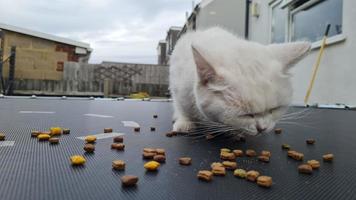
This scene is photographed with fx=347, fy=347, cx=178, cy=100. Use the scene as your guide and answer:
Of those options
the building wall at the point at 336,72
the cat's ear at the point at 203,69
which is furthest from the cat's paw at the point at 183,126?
the building wall at the point at 336,72

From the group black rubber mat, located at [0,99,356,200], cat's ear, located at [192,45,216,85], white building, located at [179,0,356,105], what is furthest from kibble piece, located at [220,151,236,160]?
white building, located at [179,0,356,105]

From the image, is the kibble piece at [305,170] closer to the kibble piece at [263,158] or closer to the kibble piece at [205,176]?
the kibble piece at [263,158]

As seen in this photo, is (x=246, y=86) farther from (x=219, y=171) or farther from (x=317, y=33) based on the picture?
(x=317, y=33)

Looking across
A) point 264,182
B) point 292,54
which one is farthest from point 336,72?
point 264,182

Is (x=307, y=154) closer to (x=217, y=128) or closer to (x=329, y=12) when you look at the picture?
(x=217, y=128)

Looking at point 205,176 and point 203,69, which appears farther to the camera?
point 203,69

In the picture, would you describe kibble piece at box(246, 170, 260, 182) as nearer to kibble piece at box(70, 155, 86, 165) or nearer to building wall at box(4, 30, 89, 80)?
kibble piece at box(70, 155, 86, 165)

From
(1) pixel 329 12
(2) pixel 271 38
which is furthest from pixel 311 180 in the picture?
(2) pixel 271 38
